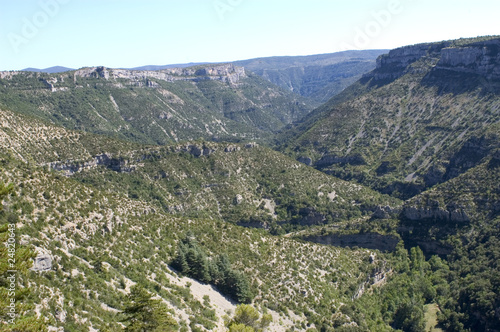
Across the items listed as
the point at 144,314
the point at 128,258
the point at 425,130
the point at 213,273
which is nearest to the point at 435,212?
the point at 213,273

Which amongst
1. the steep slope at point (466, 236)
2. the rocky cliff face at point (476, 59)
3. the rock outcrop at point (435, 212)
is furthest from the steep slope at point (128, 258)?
the rocky cliff face at point (476, 59)

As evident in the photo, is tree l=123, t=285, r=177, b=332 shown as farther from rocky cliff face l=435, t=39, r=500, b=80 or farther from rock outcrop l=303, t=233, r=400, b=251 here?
rocky cliff face l=435, t=39, r=500, b=80

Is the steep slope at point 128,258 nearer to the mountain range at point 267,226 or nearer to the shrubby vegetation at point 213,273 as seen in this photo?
the mountain range at point 267,226

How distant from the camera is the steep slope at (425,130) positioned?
449 ft

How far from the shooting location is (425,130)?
162 m

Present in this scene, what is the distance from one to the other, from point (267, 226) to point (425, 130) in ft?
310

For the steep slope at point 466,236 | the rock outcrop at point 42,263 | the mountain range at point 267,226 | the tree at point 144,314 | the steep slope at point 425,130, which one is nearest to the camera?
the tree at point 144,314

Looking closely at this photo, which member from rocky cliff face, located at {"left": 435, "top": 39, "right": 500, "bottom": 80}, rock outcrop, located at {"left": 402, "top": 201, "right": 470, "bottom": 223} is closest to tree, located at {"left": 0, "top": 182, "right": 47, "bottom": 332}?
rock outcrop, located at {"left": 402, "top": 201, "right": 470, "bottom": 223}

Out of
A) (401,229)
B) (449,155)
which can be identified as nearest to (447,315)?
(401,229)

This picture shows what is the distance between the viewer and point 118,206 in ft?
186

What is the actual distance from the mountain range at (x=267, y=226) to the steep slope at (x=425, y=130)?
774 millimetres

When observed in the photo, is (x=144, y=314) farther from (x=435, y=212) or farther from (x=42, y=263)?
(x=435, y=212)

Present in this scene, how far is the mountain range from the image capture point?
38812mm

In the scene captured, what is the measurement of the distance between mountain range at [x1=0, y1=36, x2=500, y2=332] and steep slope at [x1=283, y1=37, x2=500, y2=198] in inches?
30.5
